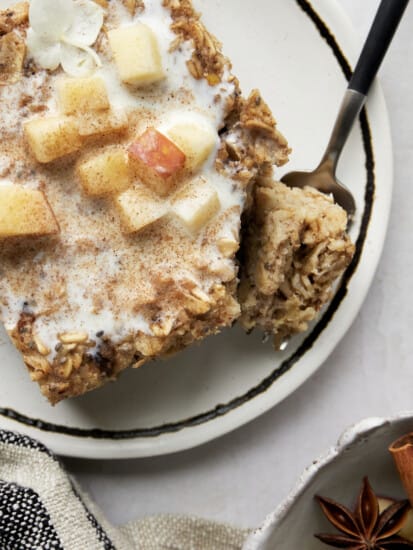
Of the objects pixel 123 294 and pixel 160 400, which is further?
pixel 160 400

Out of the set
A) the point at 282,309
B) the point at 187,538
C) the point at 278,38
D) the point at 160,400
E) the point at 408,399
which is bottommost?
the point at 187,538

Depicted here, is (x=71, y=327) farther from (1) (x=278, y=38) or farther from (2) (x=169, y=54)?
(1) (x=278, y=38)

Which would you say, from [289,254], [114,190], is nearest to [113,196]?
[114,190]

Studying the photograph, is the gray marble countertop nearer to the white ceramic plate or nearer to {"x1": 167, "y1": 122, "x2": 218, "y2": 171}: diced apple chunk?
the white ceramic plate

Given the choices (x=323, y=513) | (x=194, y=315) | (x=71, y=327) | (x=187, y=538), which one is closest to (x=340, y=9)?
(x=194, y=315)

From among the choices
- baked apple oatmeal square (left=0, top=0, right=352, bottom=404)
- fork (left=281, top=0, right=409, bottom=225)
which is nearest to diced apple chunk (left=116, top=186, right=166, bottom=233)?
baked apple oatmeal square (left=0, top=0, right=352, bottom=404)

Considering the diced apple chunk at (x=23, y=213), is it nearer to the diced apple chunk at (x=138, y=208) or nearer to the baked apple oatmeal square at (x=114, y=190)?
the baked apple oatmeal square at (x=114, y=190)
